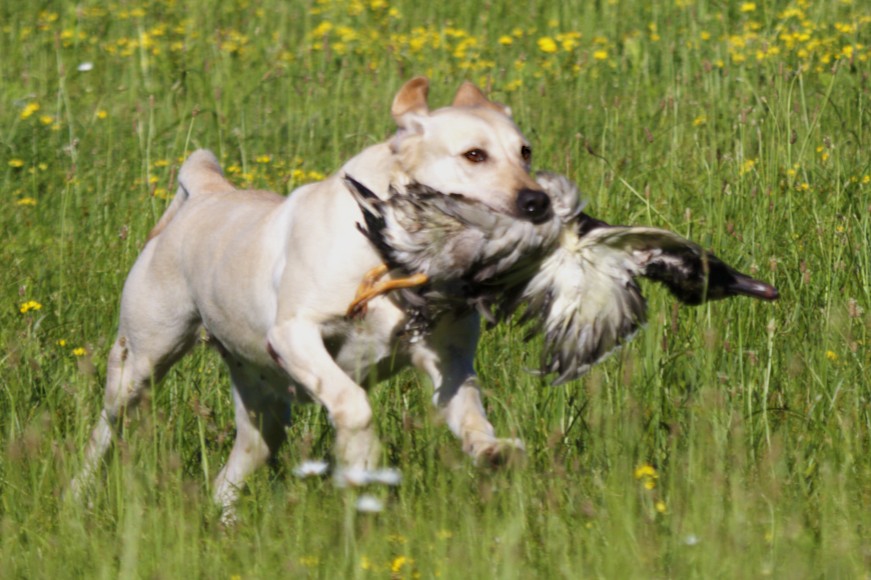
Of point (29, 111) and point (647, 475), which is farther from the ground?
point (647, 475)

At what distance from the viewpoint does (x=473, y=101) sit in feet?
15.8

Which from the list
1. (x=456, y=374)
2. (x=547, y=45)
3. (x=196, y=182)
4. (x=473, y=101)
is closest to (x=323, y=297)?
(x=456, y=374)

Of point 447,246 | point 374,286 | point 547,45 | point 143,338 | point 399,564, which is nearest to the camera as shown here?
point 399,564

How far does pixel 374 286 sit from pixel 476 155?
58cm

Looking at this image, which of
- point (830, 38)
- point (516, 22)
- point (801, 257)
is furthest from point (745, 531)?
point (516, 22)

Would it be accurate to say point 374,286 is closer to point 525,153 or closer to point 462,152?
point 462,152

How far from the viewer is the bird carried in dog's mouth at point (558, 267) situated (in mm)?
3684

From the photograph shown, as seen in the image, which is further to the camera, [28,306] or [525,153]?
[28,306]

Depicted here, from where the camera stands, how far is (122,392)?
506 cm

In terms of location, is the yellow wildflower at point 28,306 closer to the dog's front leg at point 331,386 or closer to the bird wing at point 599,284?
the dog's front leg at point 331,386

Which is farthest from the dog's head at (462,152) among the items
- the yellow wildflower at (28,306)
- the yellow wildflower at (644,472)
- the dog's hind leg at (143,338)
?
the yellow wildflower at (28,306)

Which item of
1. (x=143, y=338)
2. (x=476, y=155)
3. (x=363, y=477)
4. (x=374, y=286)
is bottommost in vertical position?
(x=143, y=338)

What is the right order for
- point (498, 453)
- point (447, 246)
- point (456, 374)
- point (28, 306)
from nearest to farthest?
point (447, 246) → point (498, 453) → point (456, 374) → point (28, 306)

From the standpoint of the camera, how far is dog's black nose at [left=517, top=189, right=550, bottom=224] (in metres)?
3.87
